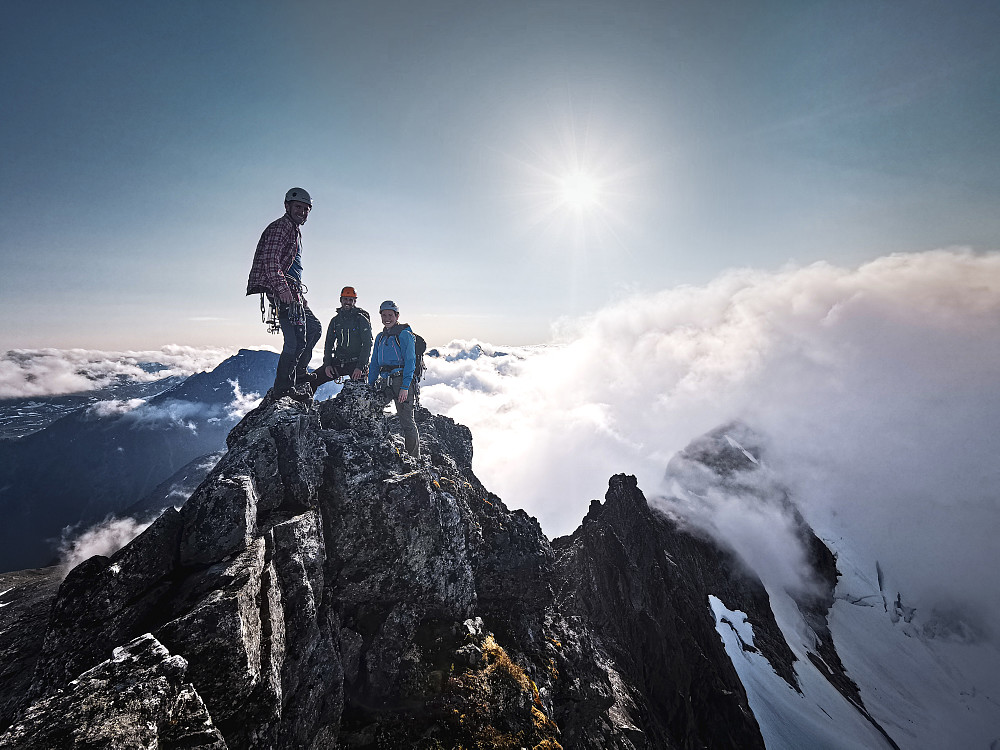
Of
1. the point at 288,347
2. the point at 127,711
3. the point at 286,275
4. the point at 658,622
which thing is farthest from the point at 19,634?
the point at 658,622

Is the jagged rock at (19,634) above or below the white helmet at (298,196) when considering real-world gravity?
below

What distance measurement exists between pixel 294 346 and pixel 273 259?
13.0 ft

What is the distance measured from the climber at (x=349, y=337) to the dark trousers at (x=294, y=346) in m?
Result: 2.16

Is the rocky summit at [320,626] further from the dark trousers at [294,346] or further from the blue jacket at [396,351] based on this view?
the blue jacket at [396,351]

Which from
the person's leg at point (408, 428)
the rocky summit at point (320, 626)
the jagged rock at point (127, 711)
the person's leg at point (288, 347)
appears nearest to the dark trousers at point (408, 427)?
the person's leg at point (408, 428)

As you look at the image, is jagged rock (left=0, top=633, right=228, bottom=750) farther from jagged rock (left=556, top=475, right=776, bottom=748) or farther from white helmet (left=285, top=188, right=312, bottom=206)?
jagged rock (left=556, top=475, right=776, bottom=748)

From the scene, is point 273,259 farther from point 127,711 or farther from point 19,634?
point 19,634

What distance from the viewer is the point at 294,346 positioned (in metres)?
17.0

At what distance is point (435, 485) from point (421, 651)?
20.2 ft

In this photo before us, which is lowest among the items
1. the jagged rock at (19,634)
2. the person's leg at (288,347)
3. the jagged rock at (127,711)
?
the jagged rock at (19,634)

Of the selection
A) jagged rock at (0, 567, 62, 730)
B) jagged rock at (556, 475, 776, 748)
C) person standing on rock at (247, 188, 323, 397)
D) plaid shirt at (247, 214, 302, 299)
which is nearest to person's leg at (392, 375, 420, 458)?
person standing on rock at (247, 188, 323, 397)

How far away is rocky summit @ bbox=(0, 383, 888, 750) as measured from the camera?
7559 mm

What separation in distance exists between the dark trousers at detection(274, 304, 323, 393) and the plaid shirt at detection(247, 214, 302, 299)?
109cm

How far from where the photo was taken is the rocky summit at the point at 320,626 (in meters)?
7.56
